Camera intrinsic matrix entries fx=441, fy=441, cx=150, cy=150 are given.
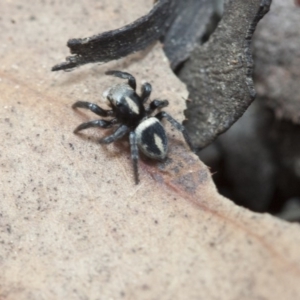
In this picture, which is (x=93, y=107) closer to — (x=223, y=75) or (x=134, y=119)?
(x=134, y=119)

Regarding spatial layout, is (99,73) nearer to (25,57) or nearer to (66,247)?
(25,57)

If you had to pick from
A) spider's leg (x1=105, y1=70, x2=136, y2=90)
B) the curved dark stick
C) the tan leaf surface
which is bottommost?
the tan leaf surface

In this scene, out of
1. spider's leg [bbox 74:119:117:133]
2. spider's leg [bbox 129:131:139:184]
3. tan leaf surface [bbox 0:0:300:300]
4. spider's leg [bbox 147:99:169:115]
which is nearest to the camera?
tan leaf surface [bbox 0:0:300:300]

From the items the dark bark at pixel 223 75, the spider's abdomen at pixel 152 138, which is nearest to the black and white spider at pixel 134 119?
the spider's abdomen at pixel 152 138

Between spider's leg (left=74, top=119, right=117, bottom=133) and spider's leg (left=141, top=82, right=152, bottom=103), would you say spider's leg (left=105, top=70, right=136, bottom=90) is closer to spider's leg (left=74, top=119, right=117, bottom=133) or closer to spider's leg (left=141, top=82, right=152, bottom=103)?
spider's leg (left=141, top=82, right=152, bottom=103)

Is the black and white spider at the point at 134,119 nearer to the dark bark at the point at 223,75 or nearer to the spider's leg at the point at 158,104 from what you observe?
the spider's leg at the point at 158,104

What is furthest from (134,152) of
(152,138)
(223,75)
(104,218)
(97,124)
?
(223,75)

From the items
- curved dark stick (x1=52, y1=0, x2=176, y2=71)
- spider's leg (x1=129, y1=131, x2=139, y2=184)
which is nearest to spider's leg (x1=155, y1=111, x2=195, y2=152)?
spider's leg (x1=129, y1=131, x2=139, y2=184)

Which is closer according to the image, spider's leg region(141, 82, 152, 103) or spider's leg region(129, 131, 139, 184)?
spider's leg region(129, 131, 139, 184)

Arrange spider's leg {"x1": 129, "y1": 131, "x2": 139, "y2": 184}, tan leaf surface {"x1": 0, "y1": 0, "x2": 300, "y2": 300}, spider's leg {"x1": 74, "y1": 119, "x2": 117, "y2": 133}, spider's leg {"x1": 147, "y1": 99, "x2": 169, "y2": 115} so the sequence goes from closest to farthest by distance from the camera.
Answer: tan leaf surface {"x1": 0, "y1": 0, "x2": 300, "y2": 300}
spider's leg {"x1": 129, "y1": 131, "x2": 139, "y2": 184}
spider's leg {"x1": 74, "y1": 119, "x2": 117, "y2": 133}
spider's leg {"x1": 147, "y1": 99, "x2": 169, "y2": 115}
